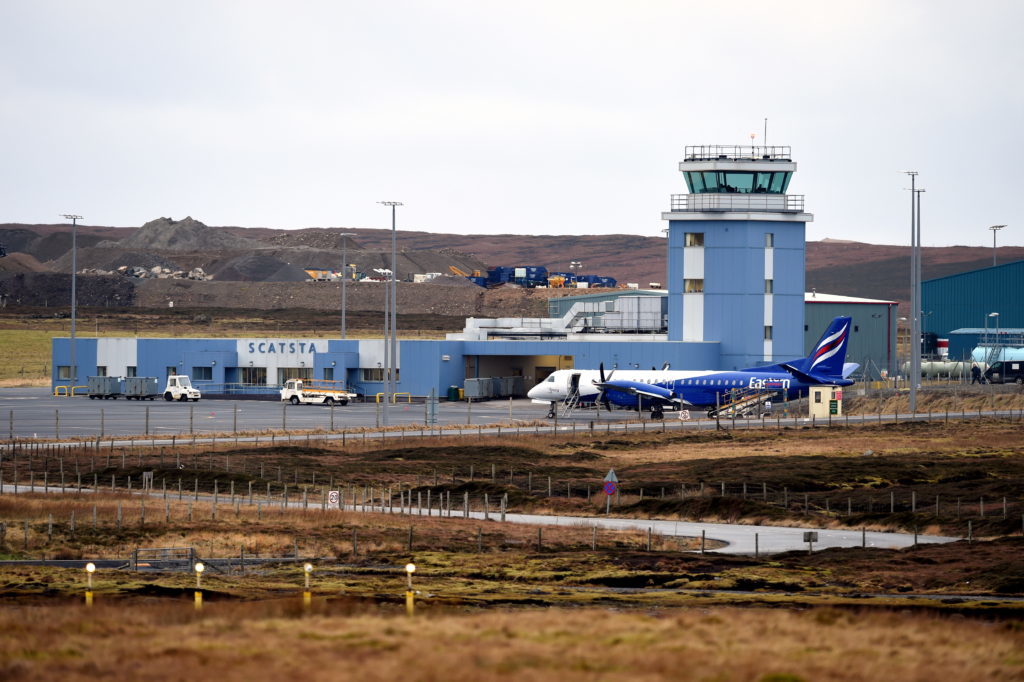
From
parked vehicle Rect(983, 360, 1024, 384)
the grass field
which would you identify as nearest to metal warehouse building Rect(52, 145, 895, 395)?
parked vehicle Rect(983, 360, 1024, 384)

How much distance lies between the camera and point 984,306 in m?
142

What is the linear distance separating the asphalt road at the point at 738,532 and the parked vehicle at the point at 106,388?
192ft

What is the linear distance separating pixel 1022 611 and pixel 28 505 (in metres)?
34.2

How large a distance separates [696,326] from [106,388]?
4881 centimetres

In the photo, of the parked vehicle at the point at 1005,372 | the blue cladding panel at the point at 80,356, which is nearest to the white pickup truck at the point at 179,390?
the blue cladding panel at the point at 80,356

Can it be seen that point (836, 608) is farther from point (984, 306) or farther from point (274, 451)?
point (984, 306)

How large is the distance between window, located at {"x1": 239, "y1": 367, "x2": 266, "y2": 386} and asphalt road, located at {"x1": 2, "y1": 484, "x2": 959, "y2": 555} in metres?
60.1

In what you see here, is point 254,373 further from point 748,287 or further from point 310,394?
point 748,287

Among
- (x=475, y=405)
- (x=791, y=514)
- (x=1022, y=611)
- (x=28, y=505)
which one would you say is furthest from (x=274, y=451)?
(x=1022, y=611)

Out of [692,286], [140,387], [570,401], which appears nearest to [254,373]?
[140,387]

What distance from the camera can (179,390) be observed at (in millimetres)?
109938

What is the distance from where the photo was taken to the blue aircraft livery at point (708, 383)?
9425 cm

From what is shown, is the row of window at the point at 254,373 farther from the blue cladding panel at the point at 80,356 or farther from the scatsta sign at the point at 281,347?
the scatsta sign at the point at 281,347

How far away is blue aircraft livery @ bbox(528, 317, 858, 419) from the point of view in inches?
3711
